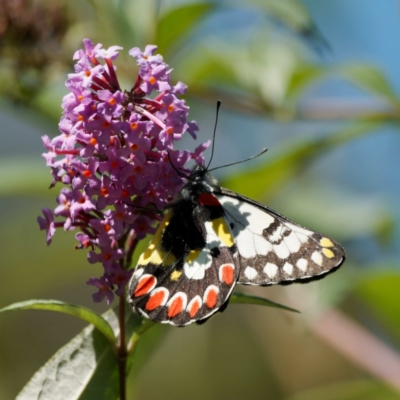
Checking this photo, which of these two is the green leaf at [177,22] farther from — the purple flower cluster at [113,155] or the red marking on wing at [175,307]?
the red marking on wing at [175,307]

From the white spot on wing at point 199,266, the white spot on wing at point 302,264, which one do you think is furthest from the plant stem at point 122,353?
the white spot on wing at point 302,264

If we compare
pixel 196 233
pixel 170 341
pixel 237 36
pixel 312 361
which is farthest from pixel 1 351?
pixel 196 233

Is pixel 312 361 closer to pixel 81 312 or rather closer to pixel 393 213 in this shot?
pixel 393 213

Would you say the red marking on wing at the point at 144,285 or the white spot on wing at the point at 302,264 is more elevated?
the white spot on wing at the point at 302,264

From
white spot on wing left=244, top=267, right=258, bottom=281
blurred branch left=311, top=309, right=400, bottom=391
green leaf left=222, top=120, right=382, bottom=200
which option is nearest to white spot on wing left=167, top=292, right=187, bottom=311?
white spot on wing left=244, top=267, right=258, bottom=281

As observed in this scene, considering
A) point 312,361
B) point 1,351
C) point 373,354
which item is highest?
point 373,354

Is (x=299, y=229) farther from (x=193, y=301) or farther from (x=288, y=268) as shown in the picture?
(x=193, y=301)

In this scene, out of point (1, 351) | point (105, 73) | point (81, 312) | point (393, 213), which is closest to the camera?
point (81, 312)
